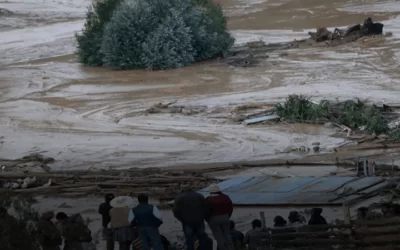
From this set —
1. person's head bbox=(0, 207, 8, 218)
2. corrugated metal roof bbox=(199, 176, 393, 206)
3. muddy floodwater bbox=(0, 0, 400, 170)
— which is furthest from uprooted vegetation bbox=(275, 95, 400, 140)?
person's head bbox=(0, 207, 8, 218)

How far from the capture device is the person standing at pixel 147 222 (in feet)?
42.1

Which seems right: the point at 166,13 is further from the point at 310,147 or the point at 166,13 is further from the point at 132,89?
the point at 310,147

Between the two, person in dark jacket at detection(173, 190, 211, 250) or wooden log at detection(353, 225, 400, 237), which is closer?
wooden log at detection(353, 225, 400, 237)

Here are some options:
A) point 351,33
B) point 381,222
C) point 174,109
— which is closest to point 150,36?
point 351,33

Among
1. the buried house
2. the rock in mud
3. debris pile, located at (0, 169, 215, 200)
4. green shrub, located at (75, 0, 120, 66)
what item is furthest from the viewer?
the rock in mud

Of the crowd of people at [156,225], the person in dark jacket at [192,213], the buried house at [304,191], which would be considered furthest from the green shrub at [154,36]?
the person in dark jacket at [192,213]

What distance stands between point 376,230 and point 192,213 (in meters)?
2.26

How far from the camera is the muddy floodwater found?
86.0ft

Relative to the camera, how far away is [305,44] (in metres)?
43.9

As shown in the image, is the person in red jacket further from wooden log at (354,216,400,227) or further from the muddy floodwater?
the muddy floodwater

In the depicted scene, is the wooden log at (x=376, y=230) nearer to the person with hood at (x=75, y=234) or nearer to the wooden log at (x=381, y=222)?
the wooden log at (x=381, y=222)

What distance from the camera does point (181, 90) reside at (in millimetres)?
35469

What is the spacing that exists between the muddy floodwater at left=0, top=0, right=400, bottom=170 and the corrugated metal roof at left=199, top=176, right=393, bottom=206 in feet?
15.1

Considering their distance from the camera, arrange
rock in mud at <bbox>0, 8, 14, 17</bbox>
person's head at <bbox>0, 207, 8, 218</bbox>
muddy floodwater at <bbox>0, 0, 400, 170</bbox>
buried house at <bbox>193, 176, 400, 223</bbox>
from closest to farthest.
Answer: person's head at <bbox>0, 207, 8, 218</bbox> → buried house at <bbox>193, 176, 400, 223</bbox> → muddy floodwater at <bbox>0, 0, 400, 170</bbox> → rock in mud at <bbox>0, 8, 14, 17</bbox>
